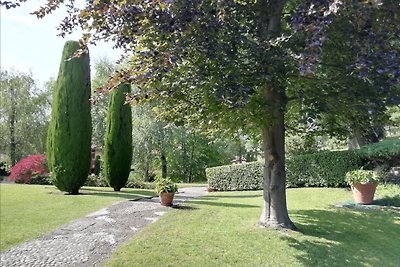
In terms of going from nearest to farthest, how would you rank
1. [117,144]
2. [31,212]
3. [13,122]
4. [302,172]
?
[31,212] → [302,172] → [117,144] → [13,122]

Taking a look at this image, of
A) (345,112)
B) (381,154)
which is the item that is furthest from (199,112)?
(381,154)

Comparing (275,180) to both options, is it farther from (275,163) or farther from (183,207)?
(183,207)

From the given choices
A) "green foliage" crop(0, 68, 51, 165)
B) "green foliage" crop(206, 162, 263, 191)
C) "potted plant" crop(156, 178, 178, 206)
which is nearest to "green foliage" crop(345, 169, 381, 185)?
"potted plant" crop(156, 178, 178, 206)

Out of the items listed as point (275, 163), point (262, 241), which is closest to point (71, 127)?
point (275, 163)

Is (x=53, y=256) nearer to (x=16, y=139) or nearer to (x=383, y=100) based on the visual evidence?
(x=383, y=100)

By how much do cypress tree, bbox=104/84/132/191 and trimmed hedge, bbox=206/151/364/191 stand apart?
430 cm

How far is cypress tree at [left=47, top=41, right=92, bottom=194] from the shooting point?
1117 cm

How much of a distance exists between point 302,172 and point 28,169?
11304 millimetres

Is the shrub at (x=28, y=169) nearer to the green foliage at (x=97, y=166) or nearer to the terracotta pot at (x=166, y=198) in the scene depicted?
the green foliage at (x=97, y=166)

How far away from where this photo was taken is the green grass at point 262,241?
15.8 ft

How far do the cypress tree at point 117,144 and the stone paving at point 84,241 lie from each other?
17.5 ft

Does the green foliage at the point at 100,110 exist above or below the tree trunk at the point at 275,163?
above

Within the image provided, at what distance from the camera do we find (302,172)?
13.3m

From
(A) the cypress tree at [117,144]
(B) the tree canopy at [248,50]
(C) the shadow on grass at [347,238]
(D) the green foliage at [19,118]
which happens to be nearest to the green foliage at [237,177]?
(A) the cypress tree at [117,144]
